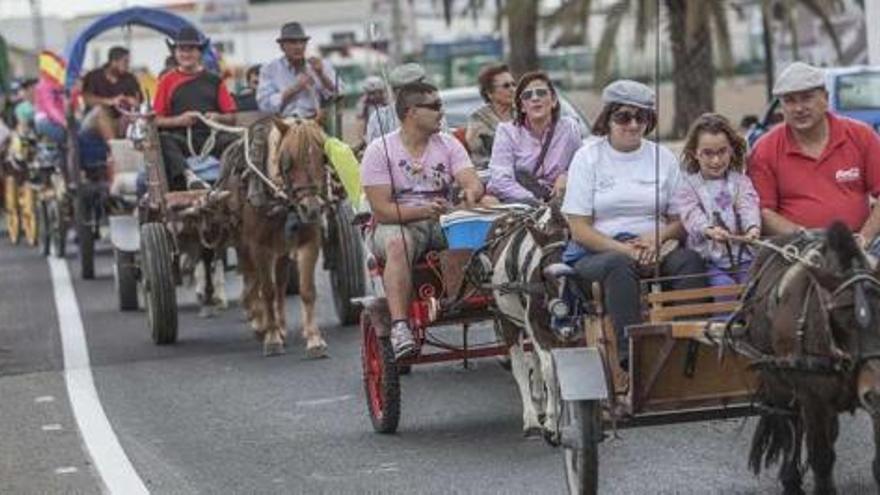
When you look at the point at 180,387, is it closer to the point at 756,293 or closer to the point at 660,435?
the point at 660,435

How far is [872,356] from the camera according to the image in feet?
23.4

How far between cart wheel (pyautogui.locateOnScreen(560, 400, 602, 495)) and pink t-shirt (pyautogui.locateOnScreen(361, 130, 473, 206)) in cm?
286

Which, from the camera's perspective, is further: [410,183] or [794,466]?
[410,183]

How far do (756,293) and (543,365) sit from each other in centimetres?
174

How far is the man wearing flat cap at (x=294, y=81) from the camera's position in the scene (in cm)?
1577

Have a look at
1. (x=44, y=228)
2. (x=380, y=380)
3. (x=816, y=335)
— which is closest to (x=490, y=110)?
(x=380, y=380)

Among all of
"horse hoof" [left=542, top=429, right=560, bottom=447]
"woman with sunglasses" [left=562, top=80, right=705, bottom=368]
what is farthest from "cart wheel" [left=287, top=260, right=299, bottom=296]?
"woman with sunglasses" [left=562, top=80, right=705, bottom=368]

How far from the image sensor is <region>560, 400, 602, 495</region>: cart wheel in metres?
8.41

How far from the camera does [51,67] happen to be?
24797mm

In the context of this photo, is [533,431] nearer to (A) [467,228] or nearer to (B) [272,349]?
(A) [467,228]

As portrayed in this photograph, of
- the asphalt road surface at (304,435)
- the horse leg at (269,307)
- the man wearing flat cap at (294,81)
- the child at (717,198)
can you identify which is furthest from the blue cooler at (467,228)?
the man wearing flat cap at (294,81)

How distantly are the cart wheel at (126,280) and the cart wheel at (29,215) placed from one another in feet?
29.4

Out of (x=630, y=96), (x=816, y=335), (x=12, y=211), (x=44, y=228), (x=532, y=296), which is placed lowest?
(x=12, y=211)

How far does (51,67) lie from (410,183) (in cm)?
1444
